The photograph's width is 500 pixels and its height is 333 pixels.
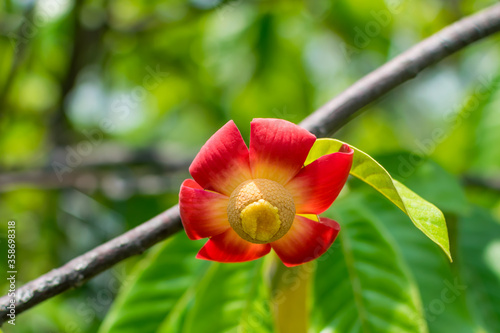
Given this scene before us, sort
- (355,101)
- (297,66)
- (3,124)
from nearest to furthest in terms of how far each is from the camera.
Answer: (355,101) → (297,66) → (3,124)

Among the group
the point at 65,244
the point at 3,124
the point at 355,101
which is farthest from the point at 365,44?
the point at 3,124

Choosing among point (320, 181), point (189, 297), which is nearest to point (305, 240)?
point (320, 181)

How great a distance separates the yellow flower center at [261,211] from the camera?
70 centimetres

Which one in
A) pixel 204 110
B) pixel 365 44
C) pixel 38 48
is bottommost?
pixel 365 44

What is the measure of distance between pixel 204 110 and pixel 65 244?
98 centimetres

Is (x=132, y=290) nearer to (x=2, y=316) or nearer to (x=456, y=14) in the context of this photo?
(x=2, y=316)

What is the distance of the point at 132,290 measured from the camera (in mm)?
1164

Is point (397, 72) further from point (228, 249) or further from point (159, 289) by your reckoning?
point (159, 289)

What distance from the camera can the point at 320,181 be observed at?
29.0 inches

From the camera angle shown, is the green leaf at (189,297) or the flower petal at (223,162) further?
the green leaf at (189,297)

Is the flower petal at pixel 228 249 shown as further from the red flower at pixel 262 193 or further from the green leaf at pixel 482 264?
the green leaf at pixel 482 264

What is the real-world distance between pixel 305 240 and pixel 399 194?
166 mm

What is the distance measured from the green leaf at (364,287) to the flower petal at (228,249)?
0.32 meters

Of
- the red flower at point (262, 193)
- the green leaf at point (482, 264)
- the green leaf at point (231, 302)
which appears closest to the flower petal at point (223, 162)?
the red flower at point (262, 193)
